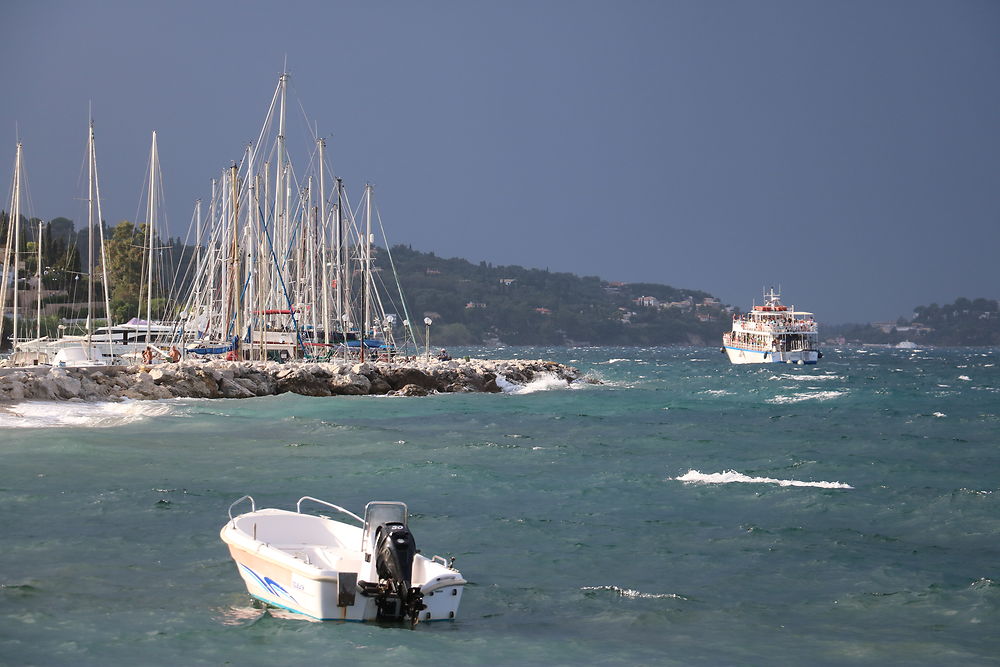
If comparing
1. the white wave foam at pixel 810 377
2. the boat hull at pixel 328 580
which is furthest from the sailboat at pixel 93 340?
the white wave foam at pixel 810 377

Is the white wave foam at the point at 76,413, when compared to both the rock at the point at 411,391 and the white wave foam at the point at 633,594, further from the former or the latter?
the white wave foam at the point at 633,594

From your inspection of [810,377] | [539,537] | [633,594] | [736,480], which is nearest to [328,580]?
[633,594]

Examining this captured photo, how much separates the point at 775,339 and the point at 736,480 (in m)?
85.5

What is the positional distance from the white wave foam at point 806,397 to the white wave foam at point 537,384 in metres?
11.3

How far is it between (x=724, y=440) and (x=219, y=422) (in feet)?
47.5

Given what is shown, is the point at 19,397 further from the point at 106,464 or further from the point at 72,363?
the point at 106,464

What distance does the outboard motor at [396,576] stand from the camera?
10898 millimetres

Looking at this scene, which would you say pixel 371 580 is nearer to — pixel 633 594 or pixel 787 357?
pixel 633 594

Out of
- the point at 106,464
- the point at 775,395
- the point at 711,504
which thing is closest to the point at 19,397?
the point at 106,464

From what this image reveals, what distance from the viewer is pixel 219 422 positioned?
31922 mm

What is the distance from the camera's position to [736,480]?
21.7 metres

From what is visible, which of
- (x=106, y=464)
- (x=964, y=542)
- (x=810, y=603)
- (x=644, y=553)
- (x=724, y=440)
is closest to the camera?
(x=810, y=603)

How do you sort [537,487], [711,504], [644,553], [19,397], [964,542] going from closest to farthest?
[644,553], [964,542], [711,504], [537,487], [19,397]

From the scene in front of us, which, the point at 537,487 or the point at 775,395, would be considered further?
the point at 775,395
